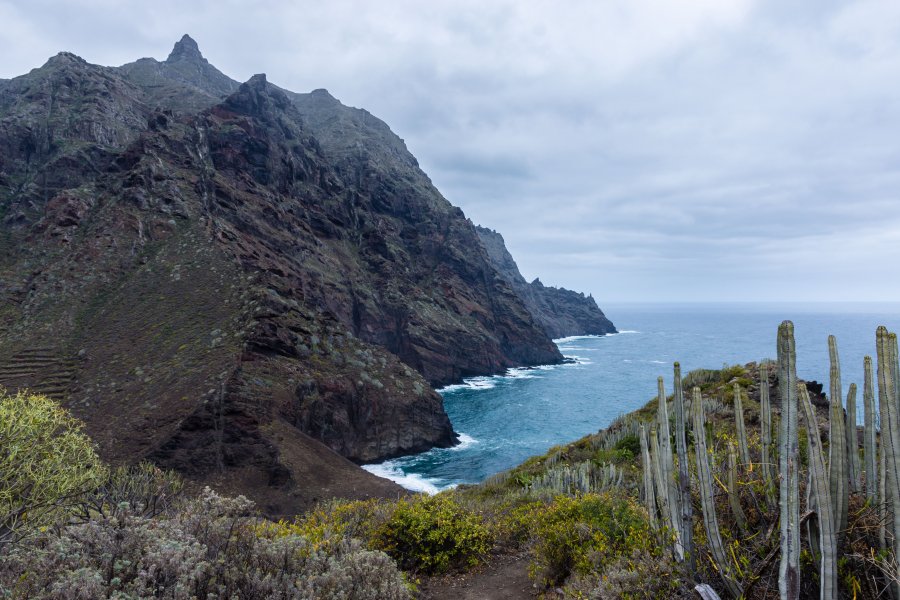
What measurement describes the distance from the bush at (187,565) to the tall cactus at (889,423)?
219 inches

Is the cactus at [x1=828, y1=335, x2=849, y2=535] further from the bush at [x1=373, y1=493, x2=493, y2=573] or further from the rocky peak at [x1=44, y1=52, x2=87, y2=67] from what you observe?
the rocky peak at [x1=44, y1=52, x2=87, y2=67]

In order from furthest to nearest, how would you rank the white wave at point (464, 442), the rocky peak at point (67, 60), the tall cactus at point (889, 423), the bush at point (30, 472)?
the rocky peak at point (67, 60) → the white wave at point (464, 442) → the bush at point (30, 472) → the tall cactus at point (889, 423)

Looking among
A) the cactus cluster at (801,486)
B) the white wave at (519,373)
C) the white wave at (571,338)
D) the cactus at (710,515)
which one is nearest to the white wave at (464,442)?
the white wave at (519,373)

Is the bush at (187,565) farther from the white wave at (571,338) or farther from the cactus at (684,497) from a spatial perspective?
the white wave at (571,338)

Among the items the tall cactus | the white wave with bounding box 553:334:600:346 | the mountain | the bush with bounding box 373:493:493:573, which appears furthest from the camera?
the white wave with bounding box 553:334:600:346

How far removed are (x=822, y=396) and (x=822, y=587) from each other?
62.4ft

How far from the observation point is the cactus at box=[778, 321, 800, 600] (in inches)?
150

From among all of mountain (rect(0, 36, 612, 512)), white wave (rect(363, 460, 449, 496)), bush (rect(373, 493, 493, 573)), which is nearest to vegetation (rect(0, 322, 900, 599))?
bush (rect(373, 493, 493, 573))

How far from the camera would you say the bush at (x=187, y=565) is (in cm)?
457

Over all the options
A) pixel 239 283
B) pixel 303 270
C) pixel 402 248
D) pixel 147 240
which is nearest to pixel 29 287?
pixel 147 240

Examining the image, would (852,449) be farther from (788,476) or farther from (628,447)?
(628,447)

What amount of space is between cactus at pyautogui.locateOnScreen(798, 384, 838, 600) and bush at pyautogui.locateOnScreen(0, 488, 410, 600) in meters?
4.78

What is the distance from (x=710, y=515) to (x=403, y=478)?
37.7 m

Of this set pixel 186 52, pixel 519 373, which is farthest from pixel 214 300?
pixel 186 52
